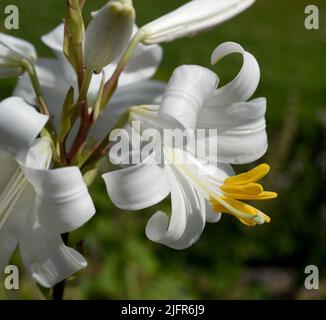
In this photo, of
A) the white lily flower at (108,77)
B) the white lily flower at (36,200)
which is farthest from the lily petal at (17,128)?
the white lily flower at (108,77)

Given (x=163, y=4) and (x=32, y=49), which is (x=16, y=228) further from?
(x=163, y=4)

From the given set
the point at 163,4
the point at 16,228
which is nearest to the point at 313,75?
the point at 163,4

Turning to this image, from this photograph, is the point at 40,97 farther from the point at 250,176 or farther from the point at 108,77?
the point at 250,176

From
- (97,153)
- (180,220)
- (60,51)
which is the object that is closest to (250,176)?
(180,220)

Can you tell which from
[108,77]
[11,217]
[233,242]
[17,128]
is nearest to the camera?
[17,128]

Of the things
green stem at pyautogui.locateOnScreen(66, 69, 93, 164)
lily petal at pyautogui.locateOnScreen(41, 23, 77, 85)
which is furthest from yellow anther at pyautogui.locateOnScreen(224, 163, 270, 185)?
lily petal at pyautogui.locateOnScreen(41, 23, 77, 85)

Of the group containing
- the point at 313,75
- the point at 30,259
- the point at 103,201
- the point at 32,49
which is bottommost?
the point at 313,75
